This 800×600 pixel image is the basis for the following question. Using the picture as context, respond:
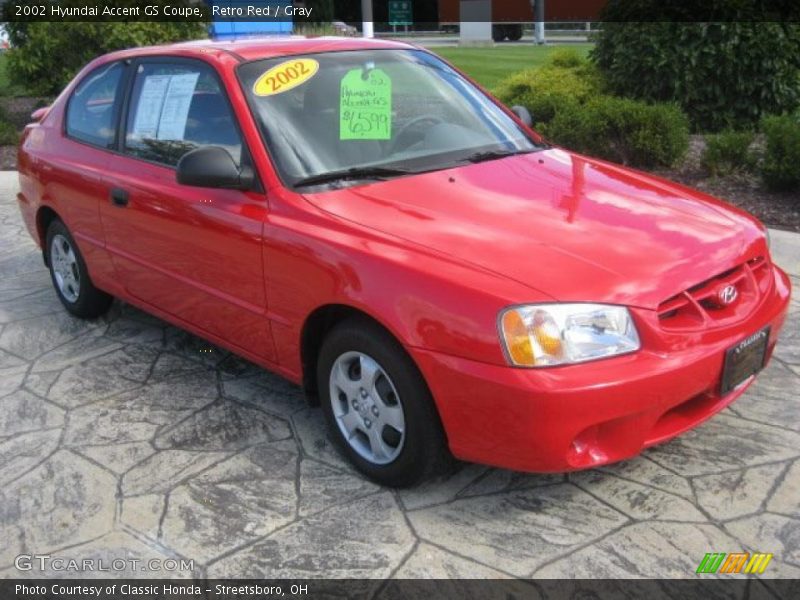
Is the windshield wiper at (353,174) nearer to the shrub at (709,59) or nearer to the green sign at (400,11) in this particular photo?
the shrub at (709,59)

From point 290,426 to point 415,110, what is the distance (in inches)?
62.1

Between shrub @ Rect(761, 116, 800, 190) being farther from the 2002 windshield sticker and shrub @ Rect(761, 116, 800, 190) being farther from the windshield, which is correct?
the 2002 windshield sticker

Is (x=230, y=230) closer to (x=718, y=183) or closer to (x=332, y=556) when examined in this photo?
(x=332, y=556)

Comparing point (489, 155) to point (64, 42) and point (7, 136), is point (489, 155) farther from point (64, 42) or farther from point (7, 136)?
point (64, 42)

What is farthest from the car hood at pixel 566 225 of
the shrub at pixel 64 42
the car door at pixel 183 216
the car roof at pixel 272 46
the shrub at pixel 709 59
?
the shrub at pixel 64 42

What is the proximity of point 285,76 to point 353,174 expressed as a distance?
63 cm

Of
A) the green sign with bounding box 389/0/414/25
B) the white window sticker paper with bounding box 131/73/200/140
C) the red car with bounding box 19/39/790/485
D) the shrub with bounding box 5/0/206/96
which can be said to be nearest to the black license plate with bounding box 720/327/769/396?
the red car with bounding box 19/39/790/485

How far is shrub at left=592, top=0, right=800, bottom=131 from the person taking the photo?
26.8 ft

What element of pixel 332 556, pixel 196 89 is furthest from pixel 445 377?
pixel 196 89

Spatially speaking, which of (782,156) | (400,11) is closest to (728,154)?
(782,156)

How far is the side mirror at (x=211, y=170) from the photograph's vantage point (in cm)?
344

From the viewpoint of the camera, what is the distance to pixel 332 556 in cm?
296

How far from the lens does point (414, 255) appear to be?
2.96 metres

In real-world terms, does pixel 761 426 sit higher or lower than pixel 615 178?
lower
